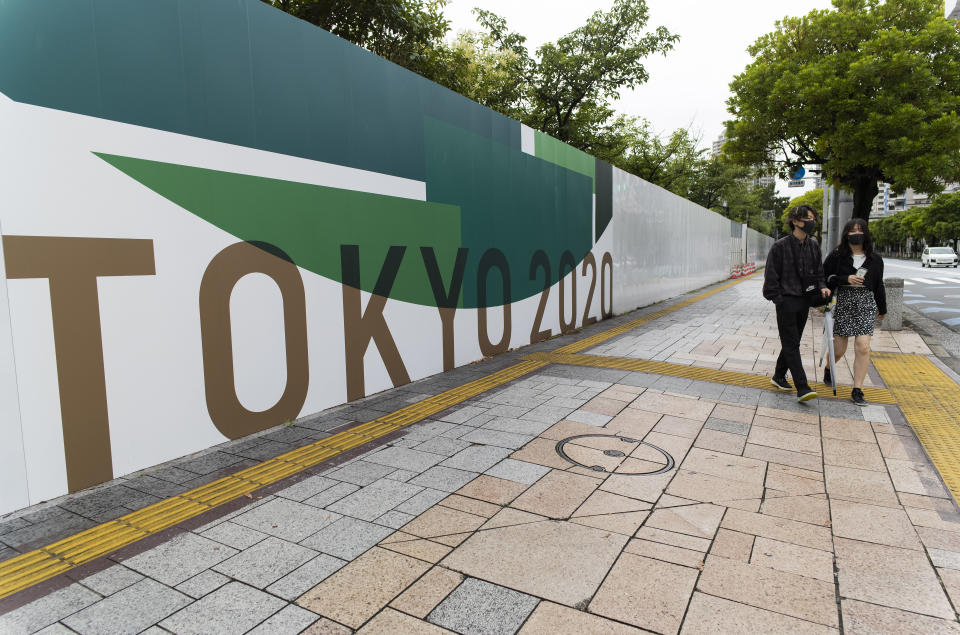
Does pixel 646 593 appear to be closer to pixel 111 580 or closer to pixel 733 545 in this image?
pixel 733 545

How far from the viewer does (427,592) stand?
7.89 ft

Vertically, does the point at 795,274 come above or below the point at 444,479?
above

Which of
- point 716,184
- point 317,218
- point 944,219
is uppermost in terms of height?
point 716,184

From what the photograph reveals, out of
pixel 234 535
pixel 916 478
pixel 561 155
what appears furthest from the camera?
pixel 561 155

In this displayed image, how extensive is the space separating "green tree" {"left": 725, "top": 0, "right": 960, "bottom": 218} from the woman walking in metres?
5.85

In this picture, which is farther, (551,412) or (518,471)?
(551,412)

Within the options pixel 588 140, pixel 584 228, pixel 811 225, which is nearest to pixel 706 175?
pixel 588 140

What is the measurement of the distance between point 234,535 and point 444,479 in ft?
4.17

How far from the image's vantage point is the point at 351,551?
2740mm

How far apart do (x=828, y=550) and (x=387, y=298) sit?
14.0 feet

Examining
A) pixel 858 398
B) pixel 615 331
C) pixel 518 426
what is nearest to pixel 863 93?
pixel 615 331

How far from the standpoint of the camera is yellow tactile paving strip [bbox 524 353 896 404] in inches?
227

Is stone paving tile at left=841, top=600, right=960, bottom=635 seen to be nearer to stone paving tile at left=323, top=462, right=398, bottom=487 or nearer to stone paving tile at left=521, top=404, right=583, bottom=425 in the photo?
stone paving tile at left=323, top=462, right=398, bottom=487

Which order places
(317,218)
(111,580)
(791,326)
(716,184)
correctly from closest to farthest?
(111,580) < (317,218) < (791,326) < (716,184)
